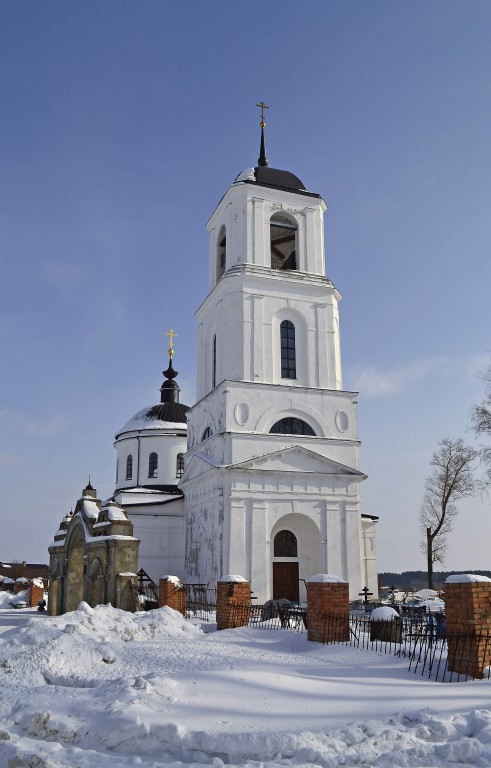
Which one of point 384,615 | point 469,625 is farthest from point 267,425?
point 469,625

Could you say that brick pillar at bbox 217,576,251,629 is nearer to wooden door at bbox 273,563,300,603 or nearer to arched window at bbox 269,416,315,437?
wooden door at bbox 273,563,300,603

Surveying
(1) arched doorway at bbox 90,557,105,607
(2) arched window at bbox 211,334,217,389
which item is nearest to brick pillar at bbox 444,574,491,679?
(1) arched doorway at bbox 90,557,105,607

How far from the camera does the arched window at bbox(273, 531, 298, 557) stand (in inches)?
1019

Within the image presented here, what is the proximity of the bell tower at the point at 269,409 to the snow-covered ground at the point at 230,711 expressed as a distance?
1459 centimetres

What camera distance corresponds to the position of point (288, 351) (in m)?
28.2

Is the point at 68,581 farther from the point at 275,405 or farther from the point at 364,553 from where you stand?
the point at 364,553

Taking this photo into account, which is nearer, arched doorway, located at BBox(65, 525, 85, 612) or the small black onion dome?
arched doorway, located at BBox(65, 525, 85, 612)

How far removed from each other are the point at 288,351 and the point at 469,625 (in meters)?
19.9

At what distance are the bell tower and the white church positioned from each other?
46mm

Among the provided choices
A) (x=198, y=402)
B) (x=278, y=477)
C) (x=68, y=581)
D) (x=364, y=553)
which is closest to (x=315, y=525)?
(x=278, y=477)

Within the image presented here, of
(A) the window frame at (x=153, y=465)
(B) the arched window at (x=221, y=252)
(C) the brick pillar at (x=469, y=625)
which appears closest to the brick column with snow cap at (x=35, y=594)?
(A) the window frame at (x=153, y=465)

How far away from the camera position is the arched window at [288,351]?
91.4 feet

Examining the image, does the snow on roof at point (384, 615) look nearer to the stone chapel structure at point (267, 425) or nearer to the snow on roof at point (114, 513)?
the snow on roof at point (114, 513)

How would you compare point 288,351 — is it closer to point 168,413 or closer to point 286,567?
point 286,567
